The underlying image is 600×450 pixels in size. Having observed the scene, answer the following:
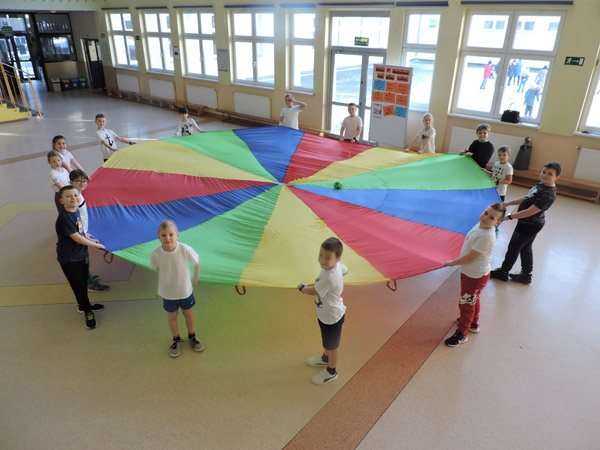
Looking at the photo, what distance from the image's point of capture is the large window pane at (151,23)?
11.5 metres

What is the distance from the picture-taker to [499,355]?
3.10 meters

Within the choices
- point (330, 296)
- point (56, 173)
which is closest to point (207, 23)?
point (56, 173)

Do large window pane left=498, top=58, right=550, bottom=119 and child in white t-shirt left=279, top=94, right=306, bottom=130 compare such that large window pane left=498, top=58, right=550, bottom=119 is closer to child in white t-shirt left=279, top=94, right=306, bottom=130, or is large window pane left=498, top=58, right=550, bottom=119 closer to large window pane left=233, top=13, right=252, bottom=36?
child in white t-shirt left=279, top=94, right=306, bottom=130

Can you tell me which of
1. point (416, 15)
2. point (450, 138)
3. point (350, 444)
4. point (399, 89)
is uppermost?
point (416, 15)

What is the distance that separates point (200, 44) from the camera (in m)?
10.5

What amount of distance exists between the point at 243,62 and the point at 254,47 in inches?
23.8

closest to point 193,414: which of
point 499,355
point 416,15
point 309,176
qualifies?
point 499,355

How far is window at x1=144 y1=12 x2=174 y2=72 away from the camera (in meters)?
11.2

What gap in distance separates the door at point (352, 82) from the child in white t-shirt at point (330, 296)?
6173mm

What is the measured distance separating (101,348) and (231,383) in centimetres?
106

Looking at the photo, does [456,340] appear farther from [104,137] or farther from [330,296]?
[104,137]

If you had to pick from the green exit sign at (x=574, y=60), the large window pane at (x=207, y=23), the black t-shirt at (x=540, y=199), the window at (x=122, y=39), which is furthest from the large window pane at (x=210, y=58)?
the black t-shirt at (x=540, y=199)

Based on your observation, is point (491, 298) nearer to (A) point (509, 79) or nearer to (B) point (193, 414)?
(B) point (193, 414)

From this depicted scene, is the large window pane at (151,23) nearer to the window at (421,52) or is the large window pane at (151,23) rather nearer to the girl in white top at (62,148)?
the window at (421,52)
